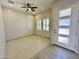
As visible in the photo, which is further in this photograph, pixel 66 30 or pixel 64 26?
pixel 64 26

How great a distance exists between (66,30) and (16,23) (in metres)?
4.82

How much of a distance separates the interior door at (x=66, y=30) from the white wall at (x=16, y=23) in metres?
4.16

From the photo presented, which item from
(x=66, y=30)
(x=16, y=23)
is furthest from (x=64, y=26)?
(x=16, y=23)

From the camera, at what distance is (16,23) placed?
20.4 feet

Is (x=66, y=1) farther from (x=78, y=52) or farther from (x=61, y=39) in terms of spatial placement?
(x=78, y=52)

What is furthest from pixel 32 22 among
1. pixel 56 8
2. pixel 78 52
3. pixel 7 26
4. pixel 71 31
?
pixel 78 52

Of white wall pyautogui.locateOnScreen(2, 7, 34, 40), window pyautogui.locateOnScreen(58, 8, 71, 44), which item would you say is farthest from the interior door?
white wall pyautogui.locateOnScreen(2, 7, 34, 40)

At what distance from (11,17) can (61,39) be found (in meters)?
4.72

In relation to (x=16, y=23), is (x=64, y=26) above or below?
below

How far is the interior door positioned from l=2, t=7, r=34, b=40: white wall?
4162 millimetres

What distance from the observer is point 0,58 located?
2.39 m

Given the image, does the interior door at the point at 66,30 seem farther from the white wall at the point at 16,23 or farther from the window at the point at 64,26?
the white wall at the point at 16,23

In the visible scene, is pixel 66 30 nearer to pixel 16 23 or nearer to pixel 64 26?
pixel 64 26

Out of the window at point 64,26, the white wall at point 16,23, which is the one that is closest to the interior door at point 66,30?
the window at point 64,26
